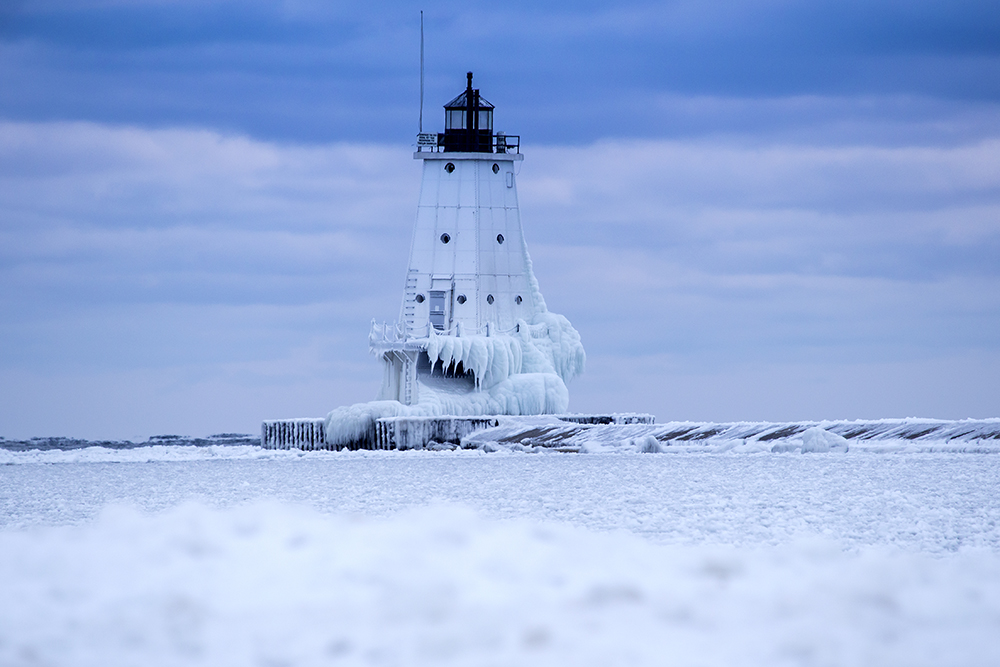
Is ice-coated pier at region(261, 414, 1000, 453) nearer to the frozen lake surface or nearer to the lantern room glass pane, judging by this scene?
the lantern room glass pane

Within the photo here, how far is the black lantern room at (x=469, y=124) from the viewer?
42.2 metres

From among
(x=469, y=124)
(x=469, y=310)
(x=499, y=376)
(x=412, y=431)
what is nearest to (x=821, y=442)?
(x=412, y=431)

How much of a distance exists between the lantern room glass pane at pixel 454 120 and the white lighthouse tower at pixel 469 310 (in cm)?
3

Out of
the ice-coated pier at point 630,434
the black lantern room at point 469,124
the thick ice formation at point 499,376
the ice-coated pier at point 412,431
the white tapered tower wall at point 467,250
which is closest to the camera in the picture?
the ice-coated pier at point 630,434

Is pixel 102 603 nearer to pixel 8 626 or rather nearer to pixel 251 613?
pixel 8 626

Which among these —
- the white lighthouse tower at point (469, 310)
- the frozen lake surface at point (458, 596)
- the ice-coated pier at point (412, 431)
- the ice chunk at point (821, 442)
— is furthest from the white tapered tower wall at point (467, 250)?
the frozen lake surface at point (458, 596)

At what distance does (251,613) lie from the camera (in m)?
6.21

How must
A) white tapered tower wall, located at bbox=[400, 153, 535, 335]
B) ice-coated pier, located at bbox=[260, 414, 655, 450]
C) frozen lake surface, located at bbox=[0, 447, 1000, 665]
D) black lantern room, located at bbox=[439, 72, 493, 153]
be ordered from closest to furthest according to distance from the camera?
frozen lake surface, located at bbox=[0, 447, 1000, 665] < ice-coated pier, located at bbox=[260, 414, 655, 450] < white tapered tower wall, located at bbox=[400, 153, 535, 335] < black lantern room, located at bbox=[439, 72, 493, 153]

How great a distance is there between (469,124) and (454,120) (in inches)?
21.0

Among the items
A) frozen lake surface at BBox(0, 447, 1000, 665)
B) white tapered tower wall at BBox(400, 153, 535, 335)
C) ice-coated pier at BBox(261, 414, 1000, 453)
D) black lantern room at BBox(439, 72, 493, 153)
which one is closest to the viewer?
frozen lake surface at BBox(0, 447, 1000, 665)

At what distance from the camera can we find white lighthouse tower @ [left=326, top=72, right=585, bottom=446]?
→ 127ft

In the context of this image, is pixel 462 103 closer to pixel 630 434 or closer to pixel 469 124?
pixel 469 124

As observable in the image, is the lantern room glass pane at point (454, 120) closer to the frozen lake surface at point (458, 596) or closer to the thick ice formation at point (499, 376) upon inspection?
the thick ice formation at point (499, 376)

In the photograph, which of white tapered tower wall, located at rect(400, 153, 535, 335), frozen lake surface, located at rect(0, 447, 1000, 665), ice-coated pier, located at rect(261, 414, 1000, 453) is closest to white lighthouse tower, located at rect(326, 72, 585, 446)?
white tapered tower wall, located at rect(400, 153, 535, 335)
